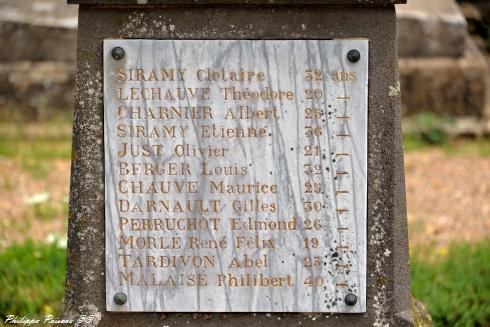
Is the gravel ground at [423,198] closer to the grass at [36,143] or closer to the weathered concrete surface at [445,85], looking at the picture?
the grass at [36,143]

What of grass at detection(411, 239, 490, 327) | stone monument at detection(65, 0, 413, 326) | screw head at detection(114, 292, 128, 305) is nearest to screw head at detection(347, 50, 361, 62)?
stone monument at detection(65, 0, 413, 326)

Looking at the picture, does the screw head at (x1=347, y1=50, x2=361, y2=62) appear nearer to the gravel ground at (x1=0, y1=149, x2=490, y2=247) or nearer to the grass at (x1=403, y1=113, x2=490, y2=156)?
the gravel ground at (x1=0, y1=149, x2=490, y2=247)

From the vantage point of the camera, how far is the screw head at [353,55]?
287 centimetres

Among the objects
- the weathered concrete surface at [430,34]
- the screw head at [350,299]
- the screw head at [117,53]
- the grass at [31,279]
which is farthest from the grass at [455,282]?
the weathered concrete surface at [430,34]

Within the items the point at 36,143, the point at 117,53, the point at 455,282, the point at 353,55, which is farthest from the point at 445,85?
the point at 117,53

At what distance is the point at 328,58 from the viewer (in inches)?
113

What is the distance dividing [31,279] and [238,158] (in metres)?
1.63

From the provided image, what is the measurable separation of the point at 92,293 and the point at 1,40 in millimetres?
4704

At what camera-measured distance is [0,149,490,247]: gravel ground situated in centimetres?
512

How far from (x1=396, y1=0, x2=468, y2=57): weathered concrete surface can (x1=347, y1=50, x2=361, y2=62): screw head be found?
455 cm

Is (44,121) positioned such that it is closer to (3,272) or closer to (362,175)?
(3,272)

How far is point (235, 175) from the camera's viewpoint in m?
2.91

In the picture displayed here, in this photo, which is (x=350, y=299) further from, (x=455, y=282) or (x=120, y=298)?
(x=455, y=282)

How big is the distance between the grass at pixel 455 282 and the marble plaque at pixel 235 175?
35.5 inches
